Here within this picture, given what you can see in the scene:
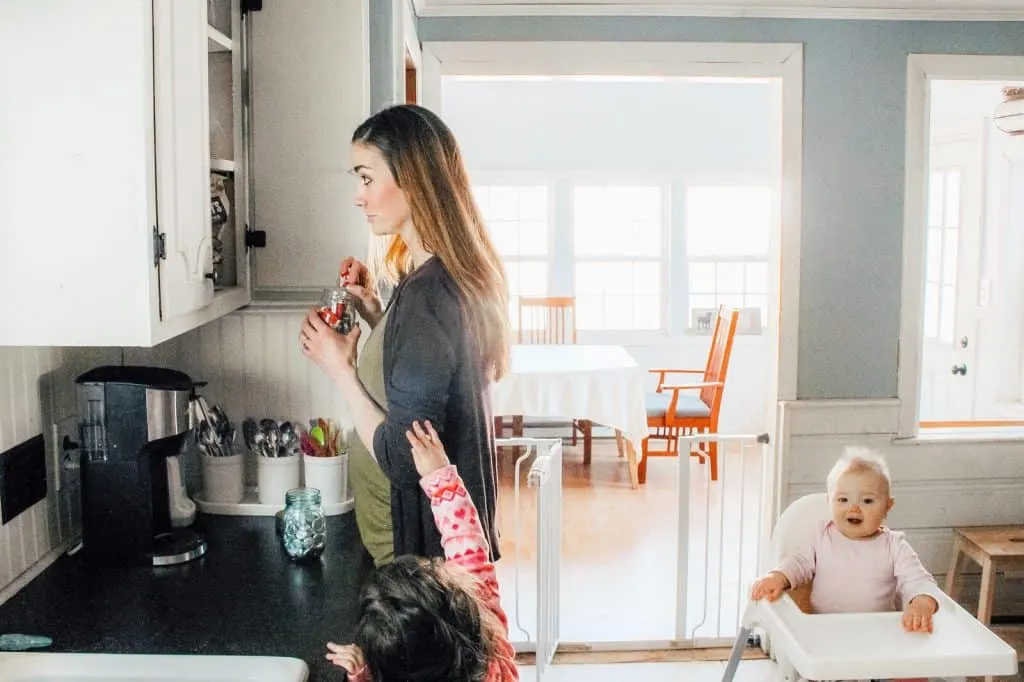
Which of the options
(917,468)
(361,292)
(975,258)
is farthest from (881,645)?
(975,258)

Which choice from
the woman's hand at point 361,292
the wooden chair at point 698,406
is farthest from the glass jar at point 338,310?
the wooden chair at point 698,406

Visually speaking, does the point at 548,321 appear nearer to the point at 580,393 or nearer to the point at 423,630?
the point at 580,393

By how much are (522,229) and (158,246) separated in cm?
555

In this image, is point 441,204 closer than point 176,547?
Yes

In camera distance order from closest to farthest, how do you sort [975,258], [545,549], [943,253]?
[545,549] < [975,258] < [943,253]

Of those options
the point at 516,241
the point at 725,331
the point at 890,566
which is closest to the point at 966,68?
the point at 890,566

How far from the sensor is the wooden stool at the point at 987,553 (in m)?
3.26

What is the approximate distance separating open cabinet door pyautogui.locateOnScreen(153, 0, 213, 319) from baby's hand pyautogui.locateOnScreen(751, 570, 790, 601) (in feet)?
5.14

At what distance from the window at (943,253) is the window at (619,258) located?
1930 mm

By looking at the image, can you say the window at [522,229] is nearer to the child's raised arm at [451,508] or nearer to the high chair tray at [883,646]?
the high chair tray at [883,646]

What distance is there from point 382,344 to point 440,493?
35cm

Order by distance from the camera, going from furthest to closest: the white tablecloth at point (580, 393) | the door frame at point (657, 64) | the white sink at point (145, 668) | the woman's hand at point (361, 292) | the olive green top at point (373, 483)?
the white tablecloth at point (580, 393)
the door frame at point (657, 64)
the woman's hand at point (361, 292)
the olive green top at point (373, 483)
the white sink at point (145, 668)

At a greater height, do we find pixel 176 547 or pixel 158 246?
pixel 158 246

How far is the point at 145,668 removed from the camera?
138 cm
